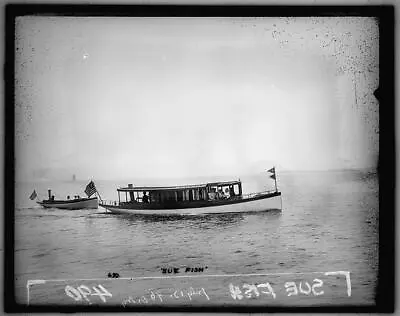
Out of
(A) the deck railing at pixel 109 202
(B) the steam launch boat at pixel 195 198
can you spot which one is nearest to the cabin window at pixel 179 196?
(B) the steam launch boat at pixel 195 198

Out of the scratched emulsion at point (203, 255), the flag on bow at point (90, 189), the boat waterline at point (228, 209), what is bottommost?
the scratched emulsion at point (203, 255)

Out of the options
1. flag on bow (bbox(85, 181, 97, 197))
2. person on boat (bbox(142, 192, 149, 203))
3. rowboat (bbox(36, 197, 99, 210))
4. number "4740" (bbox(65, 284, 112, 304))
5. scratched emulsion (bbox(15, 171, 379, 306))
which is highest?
flag on bow (bbox(85, 181, 97, 197))

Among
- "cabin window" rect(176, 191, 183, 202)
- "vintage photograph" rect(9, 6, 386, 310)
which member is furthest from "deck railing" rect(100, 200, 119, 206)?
"cabin window" rect(176, 191, 183, 202)

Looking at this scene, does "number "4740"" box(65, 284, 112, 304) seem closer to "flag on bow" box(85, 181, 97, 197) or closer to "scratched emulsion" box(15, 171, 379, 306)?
"scratched emulsion" box(15, 171, 379, 306)

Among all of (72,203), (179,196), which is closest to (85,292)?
(72,203)

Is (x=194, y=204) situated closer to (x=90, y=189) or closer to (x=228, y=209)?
(x=228, y=209)

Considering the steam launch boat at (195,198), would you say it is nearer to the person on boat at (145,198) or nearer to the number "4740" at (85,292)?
the person on boat at (145,198)
